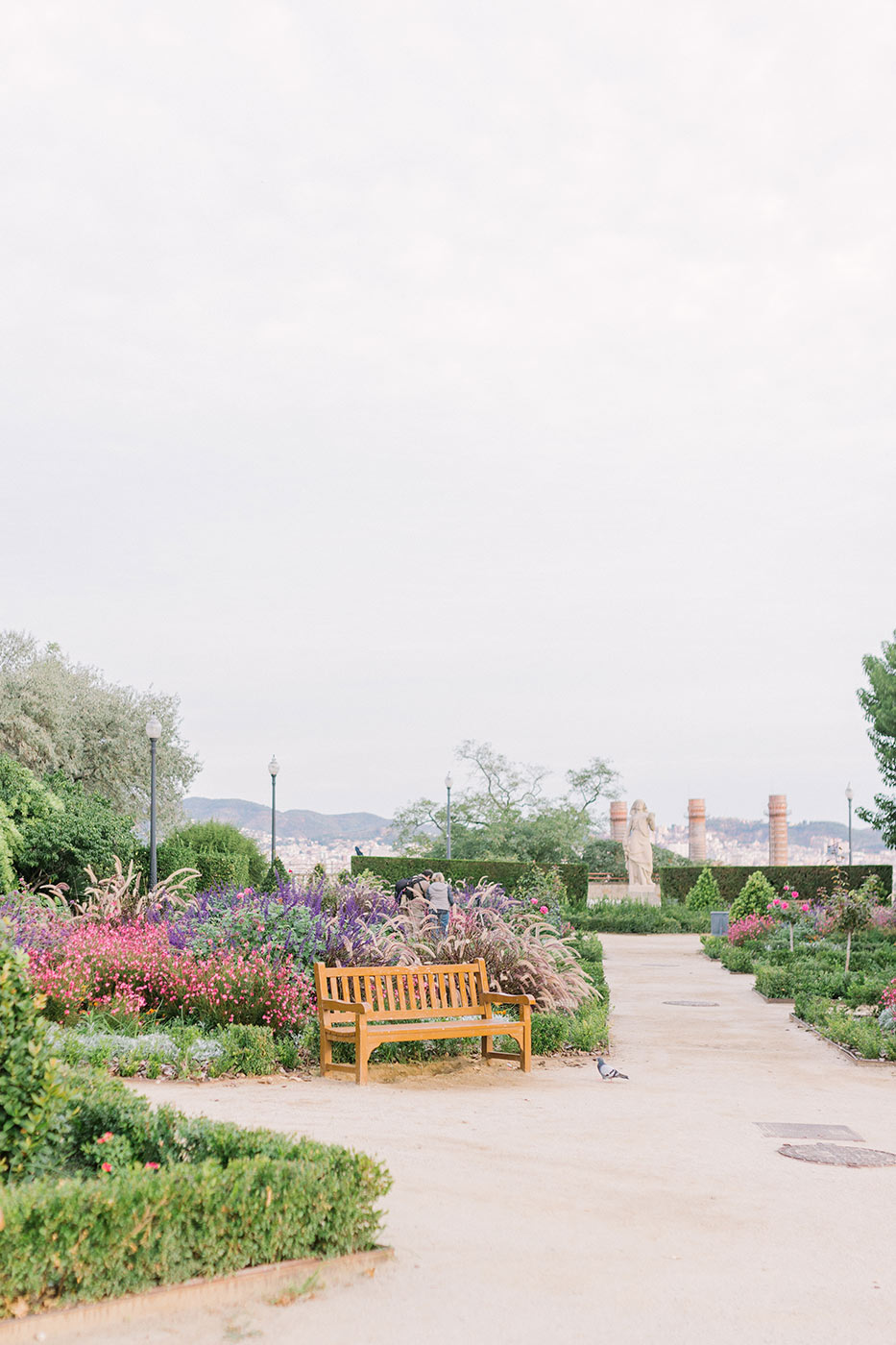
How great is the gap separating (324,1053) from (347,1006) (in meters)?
0.41

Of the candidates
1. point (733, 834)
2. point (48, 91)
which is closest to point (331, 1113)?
point (48, 91)

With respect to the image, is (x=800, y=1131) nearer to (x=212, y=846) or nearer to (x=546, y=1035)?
(x=546, y=1035)

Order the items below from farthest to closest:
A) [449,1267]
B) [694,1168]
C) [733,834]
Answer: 1. [733,834]
2. [694,1168]
3. [449,1267]

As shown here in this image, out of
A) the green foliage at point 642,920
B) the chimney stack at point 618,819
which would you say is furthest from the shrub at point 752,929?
the chimney stack at point 618,819

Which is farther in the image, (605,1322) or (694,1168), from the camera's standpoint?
(694,1168)

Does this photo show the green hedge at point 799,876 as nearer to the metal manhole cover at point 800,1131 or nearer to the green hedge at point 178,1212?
the metal manhole cover at point 800,1131

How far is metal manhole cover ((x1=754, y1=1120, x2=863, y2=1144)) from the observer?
6.17 m

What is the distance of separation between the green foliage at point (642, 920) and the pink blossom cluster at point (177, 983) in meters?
18.5

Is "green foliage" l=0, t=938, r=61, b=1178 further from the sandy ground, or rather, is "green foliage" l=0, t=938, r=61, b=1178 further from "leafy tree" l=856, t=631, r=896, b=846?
"leafy tree" l=856, t=631, r=896, b=846

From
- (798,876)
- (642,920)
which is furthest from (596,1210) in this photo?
(798,876)

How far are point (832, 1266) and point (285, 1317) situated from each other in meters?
1.92

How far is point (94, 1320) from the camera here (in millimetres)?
3141

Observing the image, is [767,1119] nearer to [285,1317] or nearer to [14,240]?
[285,1317]

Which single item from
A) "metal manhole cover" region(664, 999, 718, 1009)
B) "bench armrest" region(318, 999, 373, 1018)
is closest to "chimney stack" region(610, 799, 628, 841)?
"metal manhole cover" region(664, 999, 718, 1009)
